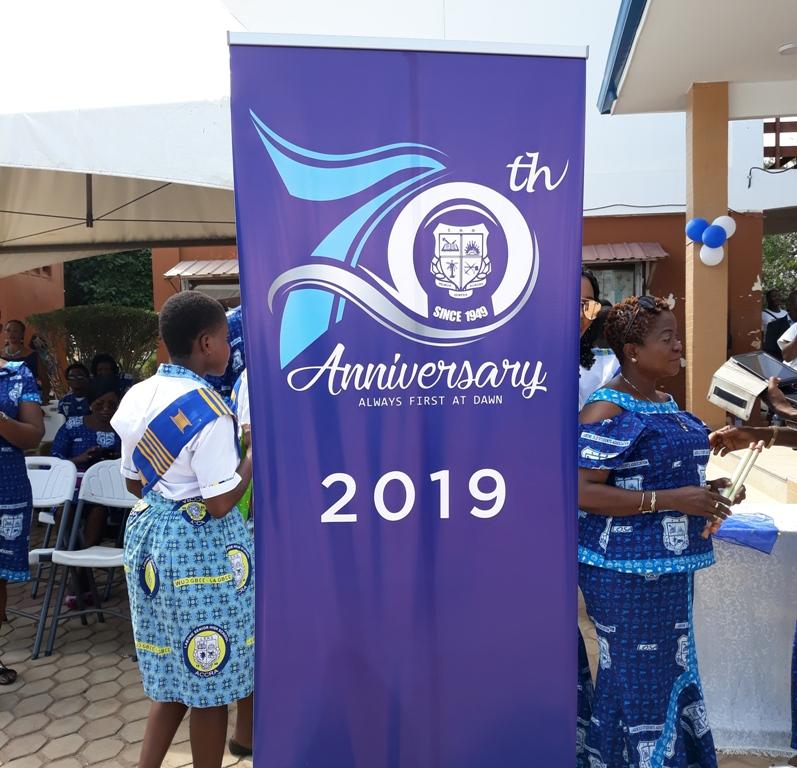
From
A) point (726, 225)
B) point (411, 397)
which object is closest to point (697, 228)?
point (726, 225)

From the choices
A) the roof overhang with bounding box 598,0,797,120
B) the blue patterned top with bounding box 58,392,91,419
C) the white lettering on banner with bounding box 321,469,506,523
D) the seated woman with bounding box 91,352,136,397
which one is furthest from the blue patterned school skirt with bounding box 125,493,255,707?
the roof overhang with bounding box 598,0,797,120

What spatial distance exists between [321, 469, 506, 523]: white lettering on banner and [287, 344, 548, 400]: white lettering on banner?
21 centimetres

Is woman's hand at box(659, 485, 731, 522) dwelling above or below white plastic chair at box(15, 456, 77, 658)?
above

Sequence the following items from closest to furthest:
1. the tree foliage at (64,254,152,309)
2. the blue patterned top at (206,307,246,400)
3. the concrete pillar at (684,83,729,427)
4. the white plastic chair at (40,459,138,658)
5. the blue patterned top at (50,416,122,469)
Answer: the blue patterned top at (206,307,246,400) < the white plastic chair at (40,459,138,658) < the blue patterned top at (50,416,122,469) < the concrete pillar at (684,83,729,427) < the tree foliage at (64,254,152,309)

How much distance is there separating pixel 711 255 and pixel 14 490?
638 cm

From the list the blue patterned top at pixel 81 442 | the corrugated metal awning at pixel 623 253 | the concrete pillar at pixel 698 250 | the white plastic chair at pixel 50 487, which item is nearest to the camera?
the white plastic chair at pixel 50 487

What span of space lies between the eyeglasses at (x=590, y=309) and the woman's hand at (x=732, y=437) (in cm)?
64

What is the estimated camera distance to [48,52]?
3154 mm

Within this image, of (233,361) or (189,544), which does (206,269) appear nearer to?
(233,361)

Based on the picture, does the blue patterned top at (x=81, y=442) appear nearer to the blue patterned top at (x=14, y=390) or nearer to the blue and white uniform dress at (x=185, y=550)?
the blue patterned top at (x=14, y=390)

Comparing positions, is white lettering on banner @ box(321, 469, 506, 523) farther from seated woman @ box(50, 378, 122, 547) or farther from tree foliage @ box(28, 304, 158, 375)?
tree foliage @ box(28, 304, 158, 375)

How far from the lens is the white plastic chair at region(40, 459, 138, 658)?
12.2ft

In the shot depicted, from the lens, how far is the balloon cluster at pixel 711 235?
6844 millimetres

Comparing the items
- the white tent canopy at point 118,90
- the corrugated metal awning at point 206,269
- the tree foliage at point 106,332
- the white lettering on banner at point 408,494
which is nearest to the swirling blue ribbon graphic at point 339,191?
the white lettering on banner at point 408,494
